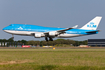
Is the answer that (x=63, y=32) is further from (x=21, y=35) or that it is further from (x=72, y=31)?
(x=21, y=35)

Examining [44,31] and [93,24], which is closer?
[44,31]

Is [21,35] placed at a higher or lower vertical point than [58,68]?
higher

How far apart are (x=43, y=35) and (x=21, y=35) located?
24.3ft

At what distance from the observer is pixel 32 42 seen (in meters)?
168

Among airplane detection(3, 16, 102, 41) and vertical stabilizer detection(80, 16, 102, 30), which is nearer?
airplane detection(3, 16, 102, 41)

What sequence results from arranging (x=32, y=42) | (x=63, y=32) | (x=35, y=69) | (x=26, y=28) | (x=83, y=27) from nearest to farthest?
1. (x=35, y=69)
2. (x=26, y=28)
3. (x=63, y=32)
4. (x=83, y=27)
5. (x=32, y=42)

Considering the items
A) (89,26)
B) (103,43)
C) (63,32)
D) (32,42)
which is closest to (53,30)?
(63,32)

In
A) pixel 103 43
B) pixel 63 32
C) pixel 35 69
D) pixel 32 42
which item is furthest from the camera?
pixel 103 43

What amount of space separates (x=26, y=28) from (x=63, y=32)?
13188mm

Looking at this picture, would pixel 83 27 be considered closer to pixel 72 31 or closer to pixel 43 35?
pixel 72 31

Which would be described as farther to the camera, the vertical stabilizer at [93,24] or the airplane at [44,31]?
the vertical stabilizer at [93,24]

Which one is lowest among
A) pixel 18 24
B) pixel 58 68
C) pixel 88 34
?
pixel 58 68

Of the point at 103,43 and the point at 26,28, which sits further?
the point at 103,43

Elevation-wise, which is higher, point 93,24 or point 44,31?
point 93,24
